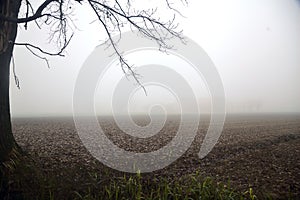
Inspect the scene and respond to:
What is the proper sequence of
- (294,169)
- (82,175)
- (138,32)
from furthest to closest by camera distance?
(294,169)
(138,32)
(82,175)

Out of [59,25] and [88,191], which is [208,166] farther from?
[59,25]

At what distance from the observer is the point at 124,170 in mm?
7797

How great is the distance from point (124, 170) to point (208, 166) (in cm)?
335

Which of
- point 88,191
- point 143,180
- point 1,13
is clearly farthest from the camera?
point 143,180

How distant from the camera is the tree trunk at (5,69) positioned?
5375 millimetres

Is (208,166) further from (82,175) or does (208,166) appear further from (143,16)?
(143,16)

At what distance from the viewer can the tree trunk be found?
17.6 ft

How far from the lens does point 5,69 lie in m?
5.78

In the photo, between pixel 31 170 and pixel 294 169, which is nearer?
pixel 31 170

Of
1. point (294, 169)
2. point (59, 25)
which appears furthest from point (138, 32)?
point (294, 169)

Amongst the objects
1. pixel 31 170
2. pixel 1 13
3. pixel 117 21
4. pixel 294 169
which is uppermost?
pixel 117 21

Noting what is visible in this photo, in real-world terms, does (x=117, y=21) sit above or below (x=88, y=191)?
above

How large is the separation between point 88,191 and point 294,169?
7.19 m

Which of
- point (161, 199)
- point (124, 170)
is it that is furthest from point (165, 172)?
point (161, 199)
